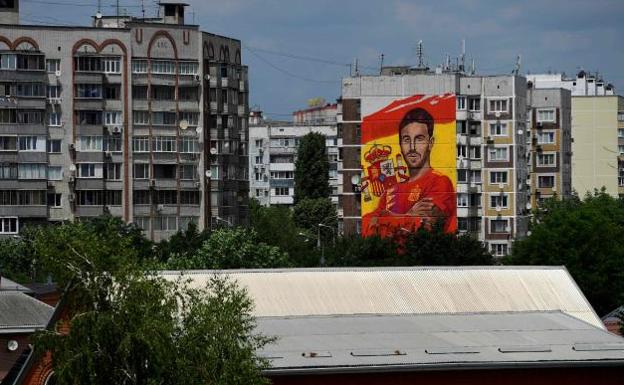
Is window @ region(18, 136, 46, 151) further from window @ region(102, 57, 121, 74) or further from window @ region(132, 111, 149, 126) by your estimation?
window @ region(132, 111, 149, 126)

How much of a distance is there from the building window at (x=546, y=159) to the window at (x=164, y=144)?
41.4 m

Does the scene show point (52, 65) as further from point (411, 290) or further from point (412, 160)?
point (411, 290)

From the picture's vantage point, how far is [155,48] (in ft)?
418

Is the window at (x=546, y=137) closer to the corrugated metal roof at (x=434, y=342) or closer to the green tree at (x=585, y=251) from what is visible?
the green tree at (x=585, y=251)

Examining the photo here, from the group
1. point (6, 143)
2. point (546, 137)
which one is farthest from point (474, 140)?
point (6, 143)

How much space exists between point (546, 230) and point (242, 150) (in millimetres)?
40168

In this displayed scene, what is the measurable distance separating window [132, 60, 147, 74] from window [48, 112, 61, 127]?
6.30 metres

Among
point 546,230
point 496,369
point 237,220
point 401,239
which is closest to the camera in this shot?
point 496,369

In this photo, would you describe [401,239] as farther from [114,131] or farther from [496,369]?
[496,369]

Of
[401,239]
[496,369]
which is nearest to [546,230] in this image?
[401,239]

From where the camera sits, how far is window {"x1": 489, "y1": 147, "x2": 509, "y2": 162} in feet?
461

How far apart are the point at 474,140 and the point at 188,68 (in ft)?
79.7

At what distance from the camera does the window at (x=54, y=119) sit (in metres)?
126

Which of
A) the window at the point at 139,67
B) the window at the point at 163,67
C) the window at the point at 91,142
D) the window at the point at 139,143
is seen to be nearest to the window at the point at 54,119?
the window at the point at 91,142
